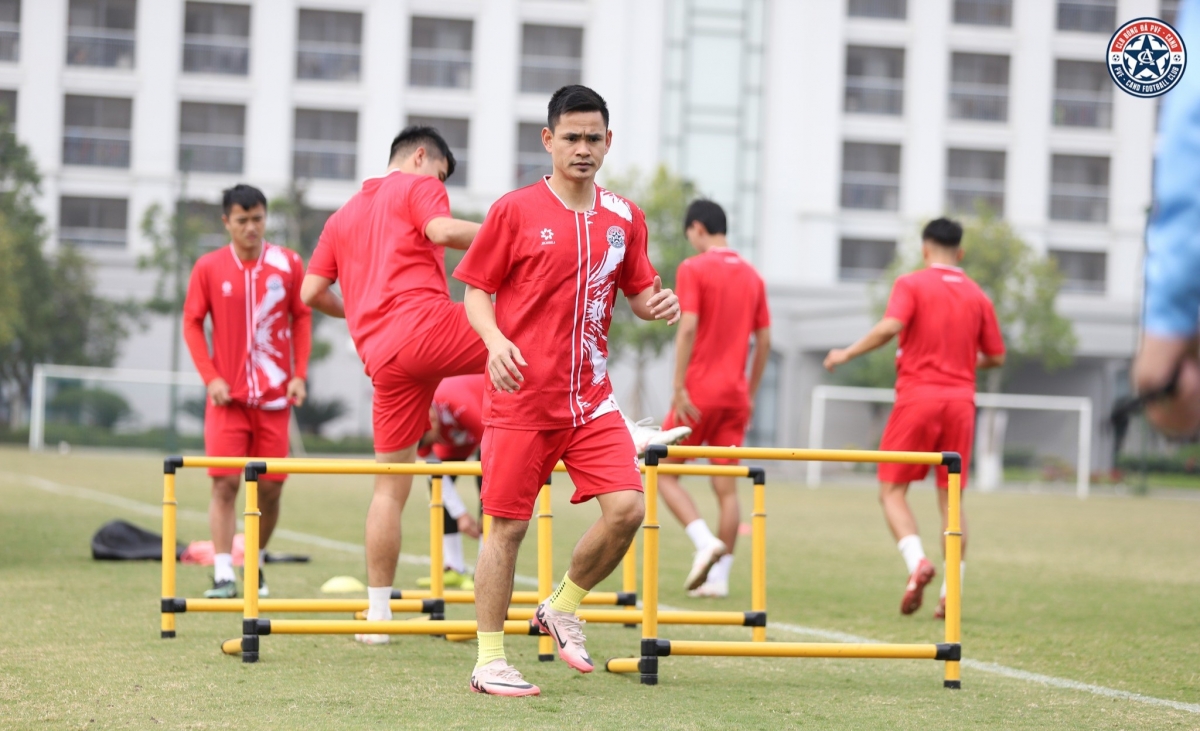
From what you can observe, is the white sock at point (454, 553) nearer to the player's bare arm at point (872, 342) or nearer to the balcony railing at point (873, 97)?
the player's bare arm at point (872, 342)

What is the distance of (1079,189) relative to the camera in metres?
49.4

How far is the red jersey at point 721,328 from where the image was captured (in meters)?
8.71

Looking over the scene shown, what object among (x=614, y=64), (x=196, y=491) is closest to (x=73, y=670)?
(x=196, y=491)

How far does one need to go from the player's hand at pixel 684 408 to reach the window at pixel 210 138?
130ft

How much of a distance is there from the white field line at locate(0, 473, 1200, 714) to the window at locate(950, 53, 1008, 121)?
38.0 metres

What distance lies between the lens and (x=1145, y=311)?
265 centimetres

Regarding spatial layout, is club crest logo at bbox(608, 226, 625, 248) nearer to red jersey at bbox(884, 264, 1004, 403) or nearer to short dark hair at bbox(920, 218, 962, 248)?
red jersey at bbox(884, 264, 1004, 403)

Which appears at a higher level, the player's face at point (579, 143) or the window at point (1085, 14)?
the window at point (1085, 14)

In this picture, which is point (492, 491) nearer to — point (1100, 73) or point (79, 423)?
point (79, 423)

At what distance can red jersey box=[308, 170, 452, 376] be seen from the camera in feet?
19.3

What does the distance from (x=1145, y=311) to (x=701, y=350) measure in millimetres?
6171

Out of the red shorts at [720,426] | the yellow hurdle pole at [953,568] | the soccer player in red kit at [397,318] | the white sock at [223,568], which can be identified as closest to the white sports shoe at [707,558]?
the red shorts at [720,426]

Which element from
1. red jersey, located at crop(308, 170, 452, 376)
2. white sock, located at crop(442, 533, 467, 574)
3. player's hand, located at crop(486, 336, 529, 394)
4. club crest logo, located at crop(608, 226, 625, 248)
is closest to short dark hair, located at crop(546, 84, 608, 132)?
club crest logo, located at crop(608, 226, 625, 248)

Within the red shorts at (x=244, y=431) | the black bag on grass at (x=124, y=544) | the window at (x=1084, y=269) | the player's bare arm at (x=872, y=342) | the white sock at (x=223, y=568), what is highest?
the window at (x=1084, y=269)
